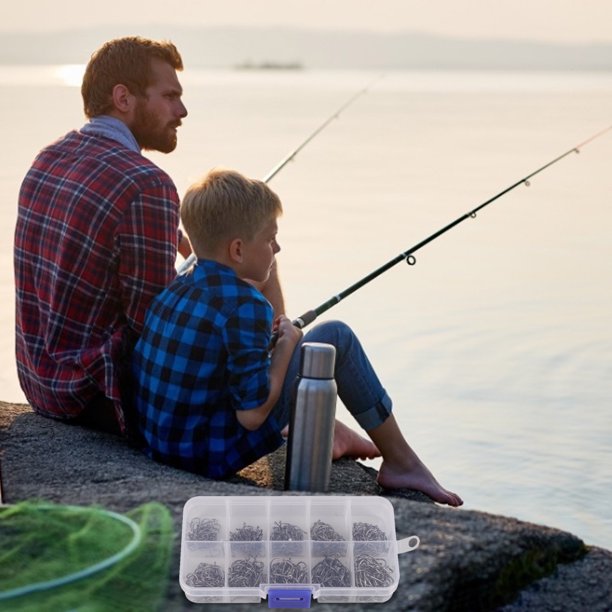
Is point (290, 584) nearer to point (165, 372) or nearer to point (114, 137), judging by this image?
point (165, 372)

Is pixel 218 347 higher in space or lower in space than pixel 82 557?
higher

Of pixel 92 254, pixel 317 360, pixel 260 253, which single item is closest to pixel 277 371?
pixel 317 360

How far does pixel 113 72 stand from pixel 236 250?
0.61 metres

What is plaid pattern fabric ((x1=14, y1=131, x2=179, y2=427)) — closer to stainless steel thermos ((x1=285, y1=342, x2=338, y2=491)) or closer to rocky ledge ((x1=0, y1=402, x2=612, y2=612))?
rocky ledge ((x1=0, y1=402, x2=612, y2=612))

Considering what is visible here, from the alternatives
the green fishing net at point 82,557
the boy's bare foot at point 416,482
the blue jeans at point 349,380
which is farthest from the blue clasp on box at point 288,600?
the boy's bare foot at point 416,482

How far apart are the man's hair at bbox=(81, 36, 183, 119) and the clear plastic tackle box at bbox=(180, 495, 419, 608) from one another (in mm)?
1112

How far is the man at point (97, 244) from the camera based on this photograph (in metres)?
2.86

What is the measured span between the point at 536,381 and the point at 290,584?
290 centimetres

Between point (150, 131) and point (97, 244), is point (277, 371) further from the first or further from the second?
point (150, 131)

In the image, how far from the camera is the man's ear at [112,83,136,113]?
3.02m

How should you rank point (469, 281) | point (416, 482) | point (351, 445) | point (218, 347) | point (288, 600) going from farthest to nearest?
point (469, 281) < point (351, 445) < point (416, 482) < point (218, 347) < point (288, 600)

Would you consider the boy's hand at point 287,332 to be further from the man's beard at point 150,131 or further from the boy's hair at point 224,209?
the man's beard at point 150,131

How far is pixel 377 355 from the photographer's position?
505cm

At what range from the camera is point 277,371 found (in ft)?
8.80
